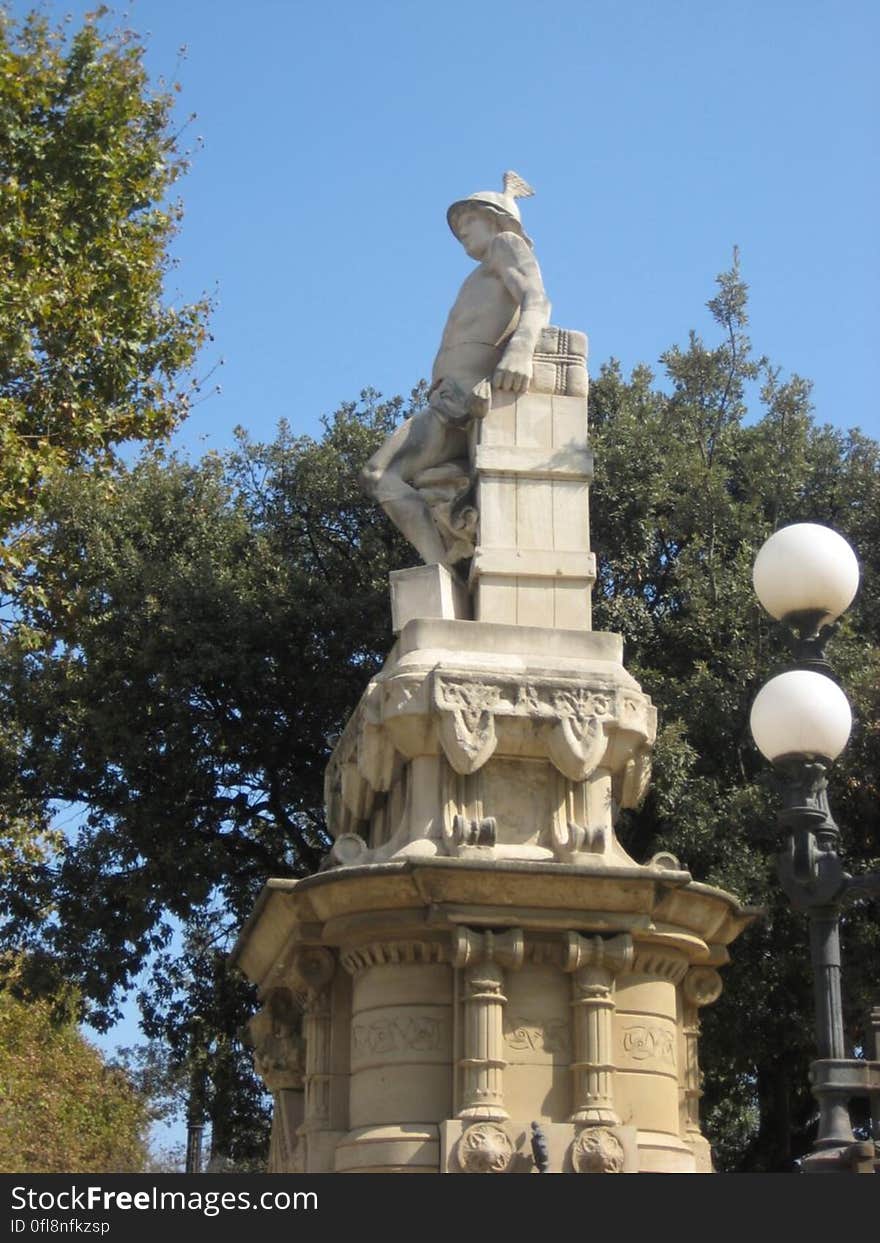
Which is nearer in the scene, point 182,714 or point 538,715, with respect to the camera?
point 538,715

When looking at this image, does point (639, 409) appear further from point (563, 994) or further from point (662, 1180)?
point (662, 1180)

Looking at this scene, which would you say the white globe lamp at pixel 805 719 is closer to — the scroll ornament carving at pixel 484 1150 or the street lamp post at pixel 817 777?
the street lamp post at pixel 817 777

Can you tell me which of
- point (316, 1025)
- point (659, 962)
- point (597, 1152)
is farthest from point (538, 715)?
point (597, 1152)

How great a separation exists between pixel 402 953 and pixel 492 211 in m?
5.66

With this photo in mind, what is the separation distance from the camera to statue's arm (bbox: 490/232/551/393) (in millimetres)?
11422

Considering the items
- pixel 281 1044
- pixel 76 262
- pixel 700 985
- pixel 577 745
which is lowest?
pixel 281 1044

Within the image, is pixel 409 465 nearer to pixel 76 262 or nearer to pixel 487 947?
pixel 487 947

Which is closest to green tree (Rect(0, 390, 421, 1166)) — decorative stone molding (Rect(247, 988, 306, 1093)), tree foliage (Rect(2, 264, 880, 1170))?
tree foliage (Rect(2, 264, 880, 1170))

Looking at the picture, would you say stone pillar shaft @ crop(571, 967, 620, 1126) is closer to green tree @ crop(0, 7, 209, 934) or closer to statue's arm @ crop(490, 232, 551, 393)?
statue's arm @ crop(490, 232, 551, 393)

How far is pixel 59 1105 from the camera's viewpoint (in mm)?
32875

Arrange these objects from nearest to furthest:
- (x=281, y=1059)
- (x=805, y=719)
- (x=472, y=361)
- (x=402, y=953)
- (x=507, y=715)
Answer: (x=805, y=719) < (x=402, y=953) < (x=507, y=715) < (x=281, y=1059) < (x=472, y=361)

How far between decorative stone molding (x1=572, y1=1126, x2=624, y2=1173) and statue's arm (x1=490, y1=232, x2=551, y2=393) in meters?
5.05

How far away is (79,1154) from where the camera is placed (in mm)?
33750

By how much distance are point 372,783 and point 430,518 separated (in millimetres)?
2060
